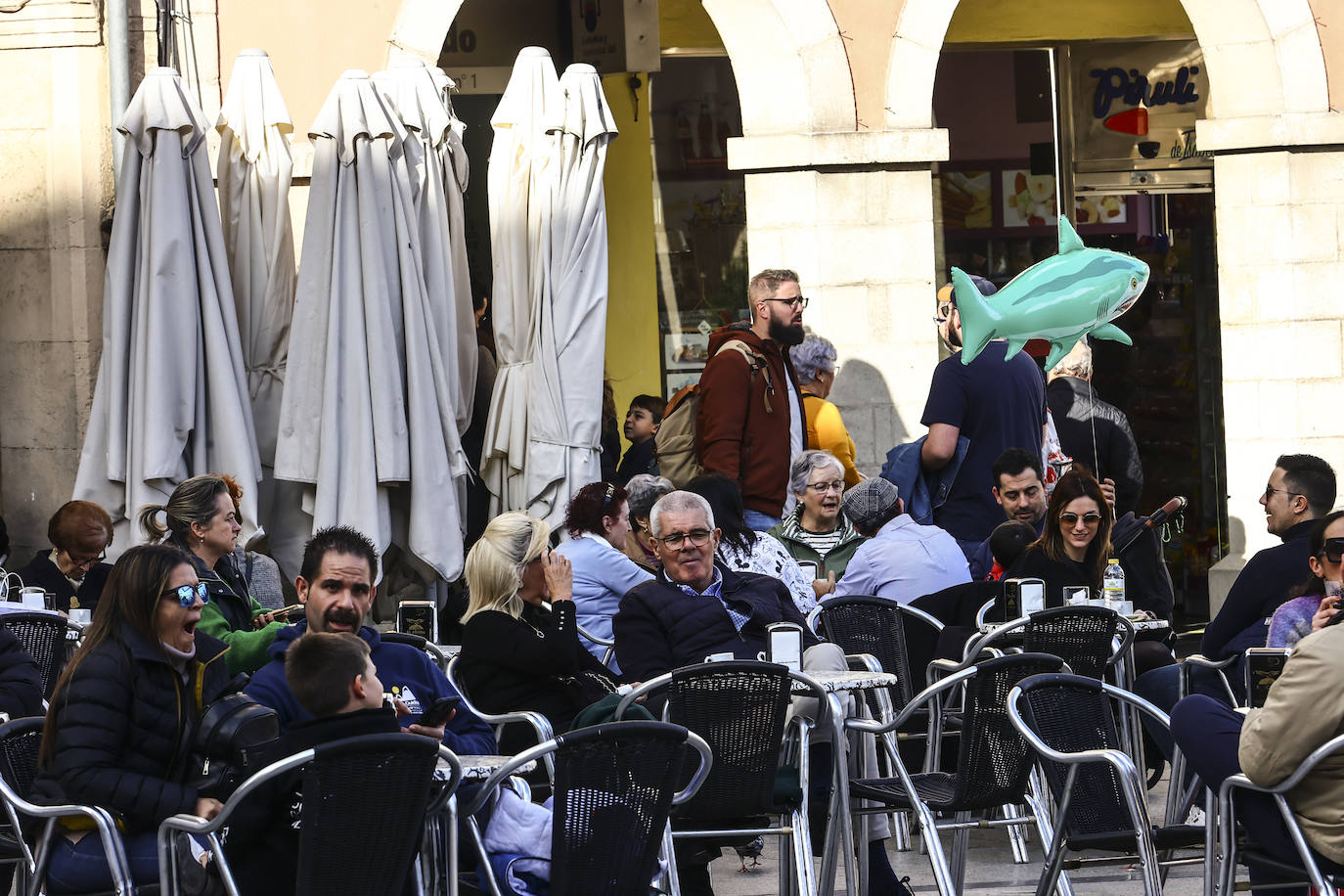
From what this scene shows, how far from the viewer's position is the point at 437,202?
349 inches

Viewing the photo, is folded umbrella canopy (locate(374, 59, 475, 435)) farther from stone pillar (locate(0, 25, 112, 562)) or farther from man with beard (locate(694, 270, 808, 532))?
stone pillar (locate(0, 25, 112, 562))

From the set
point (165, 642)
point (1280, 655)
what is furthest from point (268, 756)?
point (1280, 655)

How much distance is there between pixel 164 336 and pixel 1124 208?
747cm

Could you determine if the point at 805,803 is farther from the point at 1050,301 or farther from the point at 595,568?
the point at 1050,301

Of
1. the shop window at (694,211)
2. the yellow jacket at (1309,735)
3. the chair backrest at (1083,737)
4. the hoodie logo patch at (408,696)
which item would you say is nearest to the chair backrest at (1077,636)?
the chair backrest at (1083,737)

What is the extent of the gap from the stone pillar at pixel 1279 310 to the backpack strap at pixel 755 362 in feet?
10.8

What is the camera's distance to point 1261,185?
436 inches

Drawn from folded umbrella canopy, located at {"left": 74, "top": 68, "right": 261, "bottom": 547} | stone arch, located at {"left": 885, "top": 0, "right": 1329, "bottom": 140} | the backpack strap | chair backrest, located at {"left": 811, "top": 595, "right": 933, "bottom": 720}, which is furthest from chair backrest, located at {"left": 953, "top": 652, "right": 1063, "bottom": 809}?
stone arch, located at {"left": 885, "top": 0, "right": 1329, "bottom": 140}

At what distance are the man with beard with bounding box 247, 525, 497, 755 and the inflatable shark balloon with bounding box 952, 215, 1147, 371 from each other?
12.0ft

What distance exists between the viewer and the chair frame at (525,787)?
4.52 m

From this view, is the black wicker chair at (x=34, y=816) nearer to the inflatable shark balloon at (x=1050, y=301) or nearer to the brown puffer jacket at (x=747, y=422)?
the brown puffer jacket at (x=747, y=422)

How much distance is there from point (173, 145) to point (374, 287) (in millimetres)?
1067

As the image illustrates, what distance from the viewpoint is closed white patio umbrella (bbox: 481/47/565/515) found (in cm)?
877

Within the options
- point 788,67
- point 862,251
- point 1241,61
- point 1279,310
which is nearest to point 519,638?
point 862,251
